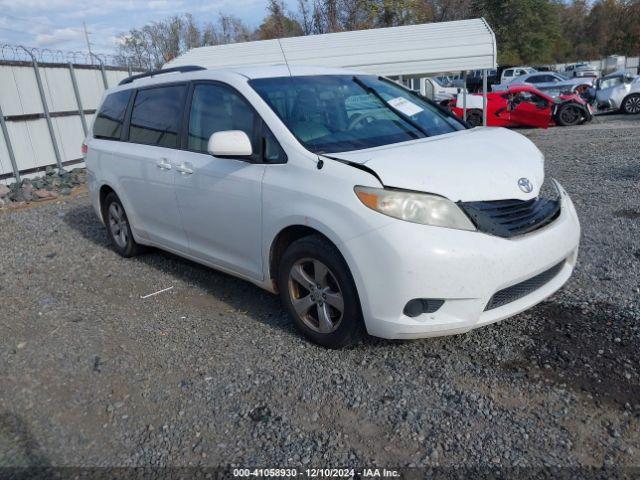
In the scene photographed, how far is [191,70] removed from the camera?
4719 millimetres

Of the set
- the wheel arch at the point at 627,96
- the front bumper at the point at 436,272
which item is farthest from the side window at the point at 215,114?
the wheel arch at the point at 627,96

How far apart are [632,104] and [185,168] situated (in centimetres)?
1981

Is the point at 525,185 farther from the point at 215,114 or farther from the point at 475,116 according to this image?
the point at 475,116

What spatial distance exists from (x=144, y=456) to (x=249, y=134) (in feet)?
7.07

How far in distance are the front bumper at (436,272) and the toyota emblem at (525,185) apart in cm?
29

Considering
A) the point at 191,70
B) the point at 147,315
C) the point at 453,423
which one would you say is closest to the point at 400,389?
the point at 453,423

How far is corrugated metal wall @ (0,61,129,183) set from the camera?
35.6 ft

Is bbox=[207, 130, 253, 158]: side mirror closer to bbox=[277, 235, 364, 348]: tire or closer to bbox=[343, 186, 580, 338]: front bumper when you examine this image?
bbox=[277, 235, 364, 348]: tire

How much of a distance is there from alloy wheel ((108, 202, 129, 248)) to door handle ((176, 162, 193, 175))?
159 centimetres

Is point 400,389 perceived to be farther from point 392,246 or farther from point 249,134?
Answer: point 249,134

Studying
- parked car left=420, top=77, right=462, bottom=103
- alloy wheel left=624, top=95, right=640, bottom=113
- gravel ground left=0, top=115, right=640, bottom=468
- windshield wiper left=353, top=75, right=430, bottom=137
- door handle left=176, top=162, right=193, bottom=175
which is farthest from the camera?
alloy wheel left=624, top=95, right=640, bottom=113

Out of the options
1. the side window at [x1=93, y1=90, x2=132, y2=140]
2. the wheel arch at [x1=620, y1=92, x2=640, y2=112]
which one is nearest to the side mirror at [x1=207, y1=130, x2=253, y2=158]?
the side window at [x1=93, y1=90, x2=132, y2=140]

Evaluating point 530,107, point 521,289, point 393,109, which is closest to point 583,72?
point 530,107

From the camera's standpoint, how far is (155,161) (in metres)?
4.65
